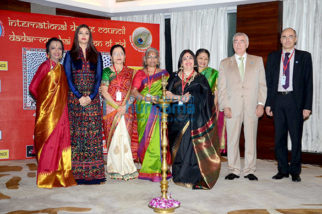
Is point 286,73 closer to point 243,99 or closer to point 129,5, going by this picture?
point 243,99

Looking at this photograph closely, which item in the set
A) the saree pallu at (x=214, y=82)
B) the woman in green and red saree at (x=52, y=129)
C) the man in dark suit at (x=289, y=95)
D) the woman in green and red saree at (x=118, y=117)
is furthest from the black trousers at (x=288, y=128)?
the woman in green and red saree at (x=52, y=129)

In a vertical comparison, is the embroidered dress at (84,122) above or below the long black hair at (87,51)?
below

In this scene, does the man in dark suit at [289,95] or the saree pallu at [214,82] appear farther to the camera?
the saree pallu at [214,82]

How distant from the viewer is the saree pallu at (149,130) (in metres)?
3.84

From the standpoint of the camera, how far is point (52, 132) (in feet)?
11.7

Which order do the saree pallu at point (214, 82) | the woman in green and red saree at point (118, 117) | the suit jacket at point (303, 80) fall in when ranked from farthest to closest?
the saree pallu at point (214, 82) < the woman in green and red saree at point (118, 117) < the suit jacket at point (303, 80)

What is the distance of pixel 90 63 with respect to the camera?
3660 millimetres

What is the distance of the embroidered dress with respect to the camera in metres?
3.62

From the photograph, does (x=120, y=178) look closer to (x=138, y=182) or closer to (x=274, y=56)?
(x=138, y=182)

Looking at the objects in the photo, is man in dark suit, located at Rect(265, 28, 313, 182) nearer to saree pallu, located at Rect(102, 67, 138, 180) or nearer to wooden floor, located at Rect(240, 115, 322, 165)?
wooden floor, located at Rect(240, 115, 322, 165)

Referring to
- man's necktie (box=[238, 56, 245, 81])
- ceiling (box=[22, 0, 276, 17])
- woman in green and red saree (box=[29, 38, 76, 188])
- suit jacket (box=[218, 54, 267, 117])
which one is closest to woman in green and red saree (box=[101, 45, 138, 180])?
woman in green and red saree (box=[29, 38, 76, 188])

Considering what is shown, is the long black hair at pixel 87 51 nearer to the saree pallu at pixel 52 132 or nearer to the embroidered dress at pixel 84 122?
the embroidered dress at pixel 84 122

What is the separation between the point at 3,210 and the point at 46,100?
126 centimetres

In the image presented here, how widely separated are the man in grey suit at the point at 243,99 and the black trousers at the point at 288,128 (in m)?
0.21
